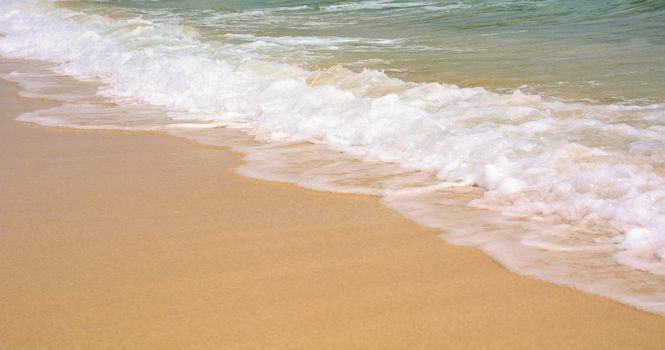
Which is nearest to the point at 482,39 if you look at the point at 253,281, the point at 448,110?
the point at 448,110

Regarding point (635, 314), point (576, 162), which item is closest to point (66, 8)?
point (576, 162)

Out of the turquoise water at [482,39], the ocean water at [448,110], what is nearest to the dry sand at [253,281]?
the ocean water at [448,110]

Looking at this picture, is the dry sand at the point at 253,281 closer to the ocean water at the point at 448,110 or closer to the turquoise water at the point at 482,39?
the ocean water at the point at 448,110

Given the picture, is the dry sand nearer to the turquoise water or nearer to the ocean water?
the ocean water

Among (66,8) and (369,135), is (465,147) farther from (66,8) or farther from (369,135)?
(66,8)

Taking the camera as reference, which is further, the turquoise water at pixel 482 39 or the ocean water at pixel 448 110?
the turquoise water at pixel 482 39

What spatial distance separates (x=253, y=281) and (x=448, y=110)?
9.62ft

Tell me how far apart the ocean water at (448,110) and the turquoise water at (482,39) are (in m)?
0.04

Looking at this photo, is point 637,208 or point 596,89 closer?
point 637,208

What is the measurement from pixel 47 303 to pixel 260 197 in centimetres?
155

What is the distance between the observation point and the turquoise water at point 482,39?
713cm

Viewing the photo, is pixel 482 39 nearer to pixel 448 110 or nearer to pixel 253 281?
pixel 448 110

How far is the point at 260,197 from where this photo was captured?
14.0 feet

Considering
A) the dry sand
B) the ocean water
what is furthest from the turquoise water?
the dry sand
